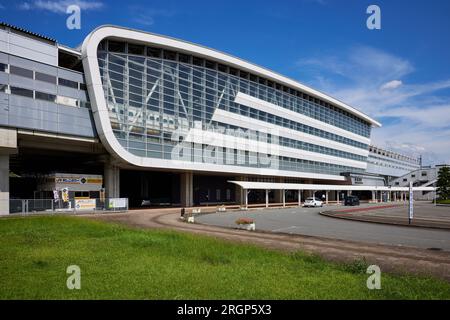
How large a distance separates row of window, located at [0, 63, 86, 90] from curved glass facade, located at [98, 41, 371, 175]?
326cm

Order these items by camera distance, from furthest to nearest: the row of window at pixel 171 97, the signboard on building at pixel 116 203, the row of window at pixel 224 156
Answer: the row of window at pixel 224 156, the row of window at pixel 171 97, the signboard on building at pixel 116 203

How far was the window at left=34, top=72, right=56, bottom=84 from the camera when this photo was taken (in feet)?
111

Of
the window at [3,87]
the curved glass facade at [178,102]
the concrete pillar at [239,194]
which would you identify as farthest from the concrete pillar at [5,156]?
the concrete pillar at [239,194]

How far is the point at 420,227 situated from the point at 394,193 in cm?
9105

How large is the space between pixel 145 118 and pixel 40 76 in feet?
39.8

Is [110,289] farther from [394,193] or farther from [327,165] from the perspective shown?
[394,193]

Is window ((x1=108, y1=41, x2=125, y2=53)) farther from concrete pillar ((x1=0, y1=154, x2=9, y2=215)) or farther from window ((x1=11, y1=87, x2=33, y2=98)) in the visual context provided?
concrete pillar ((x1=0, y1=154, x2=9, y2=215))

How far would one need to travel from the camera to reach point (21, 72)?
107 ft

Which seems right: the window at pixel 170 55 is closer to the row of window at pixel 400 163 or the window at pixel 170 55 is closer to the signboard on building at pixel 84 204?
the signboard on building at pixel 84 204

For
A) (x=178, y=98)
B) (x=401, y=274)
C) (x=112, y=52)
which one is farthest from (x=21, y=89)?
(x=401, y=274)

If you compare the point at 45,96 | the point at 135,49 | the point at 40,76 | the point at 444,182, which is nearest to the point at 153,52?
the point at 135,49

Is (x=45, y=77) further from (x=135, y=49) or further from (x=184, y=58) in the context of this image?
(x=184, y=58)

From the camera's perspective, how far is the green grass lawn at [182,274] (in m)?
7.52
